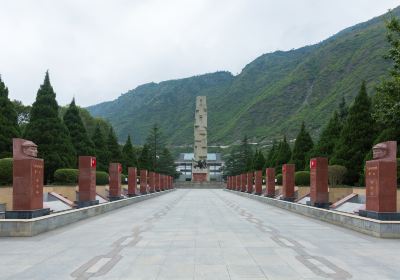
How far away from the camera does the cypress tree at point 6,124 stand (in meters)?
26.8

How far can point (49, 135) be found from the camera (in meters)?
30.7

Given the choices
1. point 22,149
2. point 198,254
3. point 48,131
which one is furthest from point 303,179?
point 198,254

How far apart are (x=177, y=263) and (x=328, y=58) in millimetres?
173549

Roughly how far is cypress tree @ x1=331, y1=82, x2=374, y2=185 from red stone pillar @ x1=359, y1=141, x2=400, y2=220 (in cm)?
1578

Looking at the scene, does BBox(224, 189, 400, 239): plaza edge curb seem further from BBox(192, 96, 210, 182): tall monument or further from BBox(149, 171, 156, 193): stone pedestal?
BBox(192, 96, 210, 182): tall monument

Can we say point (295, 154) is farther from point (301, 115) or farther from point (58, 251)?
point (301, 115)

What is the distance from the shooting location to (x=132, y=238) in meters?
11.8

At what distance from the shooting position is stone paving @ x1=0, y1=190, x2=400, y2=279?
24.8ft

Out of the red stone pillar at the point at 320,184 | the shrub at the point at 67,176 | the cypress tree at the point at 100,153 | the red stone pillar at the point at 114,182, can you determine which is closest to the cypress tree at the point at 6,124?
the shrub at the point at 67,176

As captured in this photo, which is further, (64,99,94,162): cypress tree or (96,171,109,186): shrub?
(64,99,94,162): cypress tree

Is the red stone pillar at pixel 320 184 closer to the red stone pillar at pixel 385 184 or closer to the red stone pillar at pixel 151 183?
the red stone pillar at pixel 385 184

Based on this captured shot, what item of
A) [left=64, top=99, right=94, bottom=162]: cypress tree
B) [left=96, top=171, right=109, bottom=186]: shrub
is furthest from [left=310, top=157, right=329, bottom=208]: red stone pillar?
[left=64, top=99, right=94, bottom=162]: cypress tree

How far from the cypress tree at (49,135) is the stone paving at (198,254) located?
17180 millimetres

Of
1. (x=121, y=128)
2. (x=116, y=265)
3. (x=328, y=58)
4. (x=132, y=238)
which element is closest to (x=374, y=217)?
(x=132, y=238)
